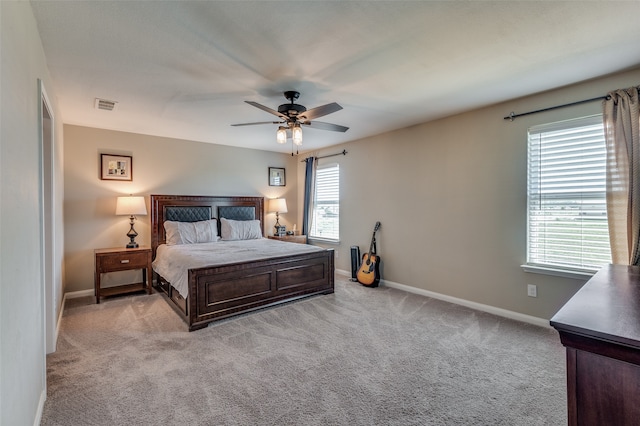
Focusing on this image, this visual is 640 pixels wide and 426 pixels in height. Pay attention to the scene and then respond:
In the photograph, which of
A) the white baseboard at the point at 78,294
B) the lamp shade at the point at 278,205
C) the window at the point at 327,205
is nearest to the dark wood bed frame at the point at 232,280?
the white baseboard at the point at 78,294

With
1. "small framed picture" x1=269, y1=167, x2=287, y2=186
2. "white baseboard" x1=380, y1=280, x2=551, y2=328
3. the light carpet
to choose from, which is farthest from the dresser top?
"small framed picture" x1=269, y1=167, x2=287, y2=186

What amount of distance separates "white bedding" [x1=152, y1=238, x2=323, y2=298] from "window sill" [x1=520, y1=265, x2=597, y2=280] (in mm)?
2571

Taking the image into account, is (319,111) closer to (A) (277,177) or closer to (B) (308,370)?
(B) (308,370)

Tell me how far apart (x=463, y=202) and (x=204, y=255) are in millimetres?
3336

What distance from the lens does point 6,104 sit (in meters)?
1.27

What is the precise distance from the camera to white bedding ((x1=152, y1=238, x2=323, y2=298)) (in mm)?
3356

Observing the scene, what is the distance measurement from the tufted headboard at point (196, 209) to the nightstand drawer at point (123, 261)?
0.44 metres

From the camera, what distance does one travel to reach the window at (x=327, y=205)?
18.7ft

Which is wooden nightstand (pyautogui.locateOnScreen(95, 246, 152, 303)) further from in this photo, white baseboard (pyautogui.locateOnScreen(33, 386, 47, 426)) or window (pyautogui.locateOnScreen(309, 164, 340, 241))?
window (pyautogui.locateOnScreen(309, 164, 340, 241))

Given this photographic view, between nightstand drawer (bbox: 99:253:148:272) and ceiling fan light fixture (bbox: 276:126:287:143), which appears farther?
nightstand drawer (bbox: 99:253:148:272)

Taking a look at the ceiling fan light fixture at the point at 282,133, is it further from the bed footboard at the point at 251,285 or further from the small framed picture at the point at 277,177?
the small framed picture at the point at 277,177

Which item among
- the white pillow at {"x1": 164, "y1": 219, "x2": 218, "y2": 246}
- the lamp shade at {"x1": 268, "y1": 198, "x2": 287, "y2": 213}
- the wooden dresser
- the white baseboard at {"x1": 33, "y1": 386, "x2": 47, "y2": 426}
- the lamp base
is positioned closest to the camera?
the wooden dresser

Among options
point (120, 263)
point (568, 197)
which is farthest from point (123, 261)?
point (568, 197)

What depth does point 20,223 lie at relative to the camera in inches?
59.3
